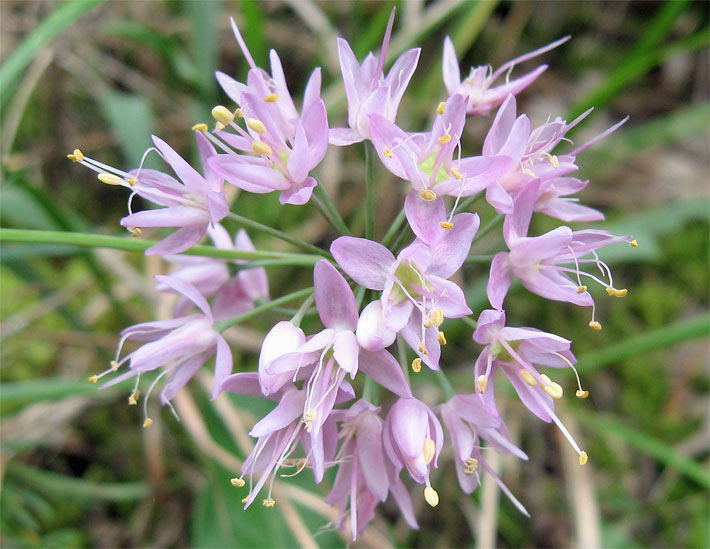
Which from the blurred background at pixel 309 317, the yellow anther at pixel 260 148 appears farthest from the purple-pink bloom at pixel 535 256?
the blurred background at pixel 309 317

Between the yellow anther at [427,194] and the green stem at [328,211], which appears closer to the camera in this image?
the yellow anther at [427,194]

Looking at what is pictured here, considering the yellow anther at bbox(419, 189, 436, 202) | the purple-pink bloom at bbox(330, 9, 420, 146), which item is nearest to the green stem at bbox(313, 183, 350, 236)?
the purple-pink bloom at bbox(330, 9, 420, 146)

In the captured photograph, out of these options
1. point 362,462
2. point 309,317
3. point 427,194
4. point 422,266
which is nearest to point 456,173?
point 427,194

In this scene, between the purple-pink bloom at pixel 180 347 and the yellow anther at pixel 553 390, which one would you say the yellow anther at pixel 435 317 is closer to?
the yellow anther at pixel 553 390

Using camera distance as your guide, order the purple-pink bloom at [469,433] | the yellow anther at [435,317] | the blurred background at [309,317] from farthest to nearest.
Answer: the blurred background at [309,317] < the purple-pink bloom at [469,433] < the yellow anther at [435,317]

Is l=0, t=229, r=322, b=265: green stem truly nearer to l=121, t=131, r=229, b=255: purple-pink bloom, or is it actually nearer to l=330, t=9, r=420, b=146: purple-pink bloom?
l=121, t=131, r=229, b=255: purple-pink bloom

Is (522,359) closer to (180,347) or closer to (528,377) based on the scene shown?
(528,377)
